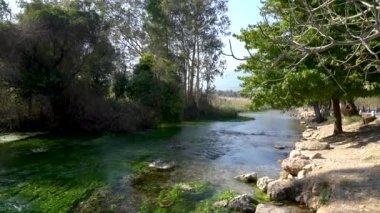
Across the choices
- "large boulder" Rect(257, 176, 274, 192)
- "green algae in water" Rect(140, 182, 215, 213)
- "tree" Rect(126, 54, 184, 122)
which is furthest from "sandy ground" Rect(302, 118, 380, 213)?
"tree" Rect(126, 54, 184, 122)

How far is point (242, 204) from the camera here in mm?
9508

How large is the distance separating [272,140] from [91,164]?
13211 mm

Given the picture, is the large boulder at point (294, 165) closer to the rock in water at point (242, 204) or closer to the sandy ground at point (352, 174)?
the sandy ground at point (352, 174)

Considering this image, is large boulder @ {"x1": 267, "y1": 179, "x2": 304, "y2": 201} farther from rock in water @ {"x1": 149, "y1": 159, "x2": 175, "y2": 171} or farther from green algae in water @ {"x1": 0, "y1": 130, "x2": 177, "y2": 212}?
rock in water @ {"x1": 149, "y1": 159, "x2": 175, "y2": 171}

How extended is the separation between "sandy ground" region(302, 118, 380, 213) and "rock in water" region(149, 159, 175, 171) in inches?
200

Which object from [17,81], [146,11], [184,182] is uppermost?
[146,11]

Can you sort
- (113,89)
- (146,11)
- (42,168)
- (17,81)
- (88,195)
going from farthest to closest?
(146,11), (113,89), (17,81), (42,168), (88,195)

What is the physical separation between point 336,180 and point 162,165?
23.0ft

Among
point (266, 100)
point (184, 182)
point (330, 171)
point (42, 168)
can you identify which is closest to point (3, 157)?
point (42, 168)

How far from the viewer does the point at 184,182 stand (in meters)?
12.4

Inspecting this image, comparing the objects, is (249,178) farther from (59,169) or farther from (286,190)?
(59,169)

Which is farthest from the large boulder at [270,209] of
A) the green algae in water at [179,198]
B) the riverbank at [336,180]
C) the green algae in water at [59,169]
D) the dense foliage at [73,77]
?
the dense foliage at [73,77]

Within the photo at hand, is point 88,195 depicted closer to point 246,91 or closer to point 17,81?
point 246,91

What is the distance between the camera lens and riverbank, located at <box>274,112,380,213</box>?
28.4 feet
